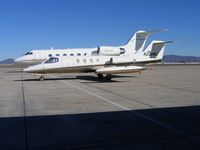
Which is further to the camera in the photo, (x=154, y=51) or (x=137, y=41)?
(x=137, y=41)

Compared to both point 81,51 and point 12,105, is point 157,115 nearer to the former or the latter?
point 12,105

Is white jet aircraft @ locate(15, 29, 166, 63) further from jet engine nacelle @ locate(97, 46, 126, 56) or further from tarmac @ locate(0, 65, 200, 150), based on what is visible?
tarmac @ locate(0, 65, 200, 150)

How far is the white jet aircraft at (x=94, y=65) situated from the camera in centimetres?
2438

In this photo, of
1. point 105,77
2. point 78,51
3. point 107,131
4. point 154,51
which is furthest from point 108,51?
point 107,131

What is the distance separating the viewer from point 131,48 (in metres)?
39.9

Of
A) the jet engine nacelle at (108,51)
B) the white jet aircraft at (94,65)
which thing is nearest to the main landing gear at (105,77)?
the white jet aircraft at (94,65)

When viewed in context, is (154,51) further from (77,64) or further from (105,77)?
(77,64)

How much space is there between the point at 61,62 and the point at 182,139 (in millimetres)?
18676

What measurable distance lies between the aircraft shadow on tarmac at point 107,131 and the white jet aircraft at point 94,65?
14.4 metres

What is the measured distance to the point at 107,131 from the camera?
7746 mm

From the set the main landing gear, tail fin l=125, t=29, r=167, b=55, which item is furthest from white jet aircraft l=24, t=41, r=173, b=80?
tail fin l=125, t=29, r=167, b=55

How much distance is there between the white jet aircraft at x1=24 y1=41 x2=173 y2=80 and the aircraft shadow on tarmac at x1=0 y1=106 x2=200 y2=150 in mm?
14432

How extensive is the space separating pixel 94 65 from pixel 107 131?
1823 cm

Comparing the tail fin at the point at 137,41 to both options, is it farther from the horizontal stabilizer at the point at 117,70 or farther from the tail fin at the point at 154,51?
the horizontal stabilizer at the point at 117,70
